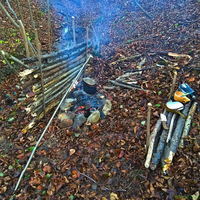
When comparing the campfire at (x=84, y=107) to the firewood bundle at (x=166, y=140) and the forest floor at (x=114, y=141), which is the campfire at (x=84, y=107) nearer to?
the forest floor at (x=114, y=141)

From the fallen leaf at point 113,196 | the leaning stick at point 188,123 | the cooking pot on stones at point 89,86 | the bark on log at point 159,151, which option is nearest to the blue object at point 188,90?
the leaning stick at point 188,123

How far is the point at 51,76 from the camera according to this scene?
538cm

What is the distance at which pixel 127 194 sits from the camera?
3.19 meters

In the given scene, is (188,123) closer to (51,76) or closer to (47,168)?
(47,168)

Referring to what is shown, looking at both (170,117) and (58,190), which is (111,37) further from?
(58,190)

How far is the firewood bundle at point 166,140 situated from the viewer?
3338mm

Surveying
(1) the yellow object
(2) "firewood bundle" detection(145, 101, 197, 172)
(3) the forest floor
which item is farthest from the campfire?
(1) the yellow object

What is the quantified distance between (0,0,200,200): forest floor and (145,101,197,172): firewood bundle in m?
0.14

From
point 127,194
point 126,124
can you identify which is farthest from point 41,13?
point 127,194

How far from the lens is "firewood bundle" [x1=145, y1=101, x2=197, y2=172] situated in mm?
3338

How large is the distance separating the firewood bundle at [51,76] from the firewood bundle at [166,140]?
141 inches

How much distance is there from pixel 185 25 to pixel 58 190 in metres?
9.11

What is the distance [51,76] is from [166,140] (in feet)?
14.0

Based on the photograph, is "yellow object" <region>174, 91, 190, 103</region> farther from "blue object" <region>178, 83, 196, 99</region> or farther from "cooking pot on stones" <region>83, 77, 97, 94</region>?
"cooking pot on stones" <region>83, 77, 97, 94</region>
